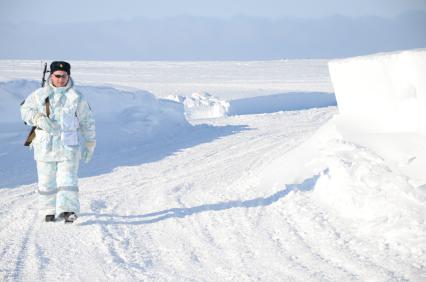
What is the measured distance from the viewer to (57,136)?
650 centimetres

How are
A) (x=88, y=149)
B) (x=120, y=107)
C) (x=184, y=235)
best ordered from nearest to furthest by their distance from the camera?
(x=184, y=235), (x=88, y=149), (x=120, y=107)

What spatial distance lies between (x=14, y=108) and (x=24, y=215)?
27.2 ft

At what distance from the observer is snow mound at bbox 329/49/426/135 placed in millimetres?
6984

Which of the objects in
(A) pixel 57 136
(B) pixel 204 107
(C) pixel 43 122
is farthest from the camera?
(B) pixel 204 107

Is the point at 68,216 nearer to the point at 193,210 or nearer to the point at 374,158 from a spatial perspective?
the point at 193,210

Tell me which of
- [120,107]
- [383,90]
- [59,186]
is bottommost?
[59,186]

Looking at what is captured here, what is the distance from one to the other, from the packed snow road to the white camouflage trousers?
0.20 meters

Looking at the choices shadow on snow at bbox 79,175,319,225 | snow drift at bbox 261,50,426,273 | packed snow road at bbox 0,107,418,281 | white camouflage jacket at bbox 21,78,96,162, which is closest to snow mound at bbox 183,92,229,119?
packed snow road at bbox 0,107,418,281

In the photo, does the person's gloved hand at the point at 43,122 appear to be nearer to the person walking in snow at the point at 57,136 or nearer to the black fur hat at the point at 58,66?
the person walking in snow at the point at 57,136

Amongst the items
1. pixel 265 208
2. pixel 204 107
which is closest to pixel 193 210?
pixel 265 208

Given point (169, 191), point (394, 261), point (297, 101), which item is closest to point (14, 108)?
point (169, 191)

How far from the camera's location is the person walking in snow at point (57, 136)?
21.2ft

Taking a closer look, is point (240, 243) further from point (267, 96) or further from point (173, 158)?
point (267, 96)

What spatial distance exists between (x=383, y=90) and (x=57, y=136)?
386 centimetres
